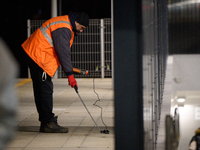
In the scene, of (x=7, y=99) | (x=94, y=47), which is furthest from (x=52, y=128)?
(x=94, y=47)

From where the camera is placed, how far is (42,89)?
6.20 meters

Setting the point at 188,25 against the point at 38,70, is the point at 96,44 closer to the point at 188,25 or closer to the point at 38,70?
the point at 38,70

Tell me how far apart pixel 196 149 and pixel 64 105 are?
4906 millimetres

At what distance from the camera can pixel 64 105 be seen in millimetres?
9078

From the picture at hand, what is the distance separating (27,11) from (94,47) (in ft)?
53.9

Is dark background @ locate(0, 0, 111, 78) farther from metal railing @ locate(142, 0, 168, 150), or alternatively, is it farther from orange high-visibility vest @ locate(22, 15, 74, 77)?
metal railing @ locate(142, 0, 168, 150)

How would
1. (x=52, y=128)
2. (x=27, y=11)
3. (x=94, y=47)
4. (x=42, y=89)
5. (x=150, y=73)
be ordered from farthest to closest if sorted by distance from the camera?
(x=27, y=11) < (x=94, y=47) < (x=52, y=128) < (x=42, y=89) < (x=150, y=73)

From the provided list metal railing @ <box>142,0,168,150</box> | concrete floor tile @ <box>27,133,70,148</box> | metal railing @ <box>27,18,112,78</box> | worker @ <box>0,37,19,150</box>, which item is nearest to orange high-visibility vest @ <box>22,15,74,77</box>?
concrete floor tile @ <box>27,133,70,148</box>

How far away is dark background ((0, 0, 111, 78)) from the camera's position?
24858 mm

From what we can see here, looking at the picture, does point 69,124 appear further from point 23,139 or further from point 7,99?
point 7,99

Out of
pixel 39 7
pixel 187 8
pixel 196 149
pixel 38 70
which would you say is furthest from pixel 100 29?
pixel 187 8

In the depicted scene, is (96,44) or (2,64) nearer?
(2,64)

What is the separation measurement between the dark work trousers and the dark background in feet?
57.0

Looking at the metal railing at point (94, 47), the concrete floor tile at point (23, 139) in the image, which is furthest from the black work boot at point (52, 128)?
the metal railing at point (94, 47)
